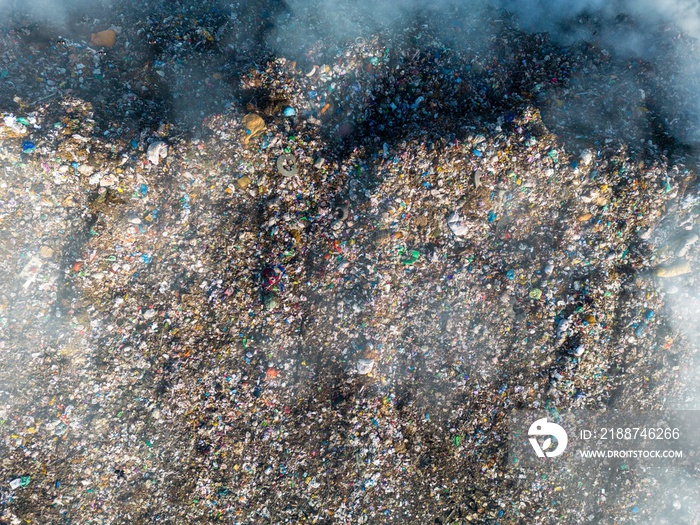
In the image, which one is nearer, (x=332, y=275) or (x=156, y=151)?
(x=156, y=151)

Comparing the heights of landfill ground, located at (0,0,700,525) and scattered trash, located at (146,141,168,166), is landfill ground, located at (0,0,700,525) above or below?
below

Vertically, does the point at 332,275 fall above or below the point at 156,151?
below

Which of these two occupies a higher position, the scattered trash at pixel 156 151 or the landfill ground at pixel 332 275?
the scattered trash at pixel 156 151

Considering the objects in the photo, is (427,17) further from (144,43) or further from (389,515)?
(389,515)

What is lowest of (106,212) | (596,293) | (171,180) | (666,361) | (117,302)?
(666,361)

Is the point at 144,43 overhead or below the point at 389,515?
overhead

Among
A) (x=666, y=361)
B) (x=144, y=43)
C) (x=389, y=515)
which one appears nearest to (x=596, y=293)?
(x=666, y=361)

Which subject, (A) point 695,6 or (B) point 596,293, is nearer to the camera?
(B) point 596,293
